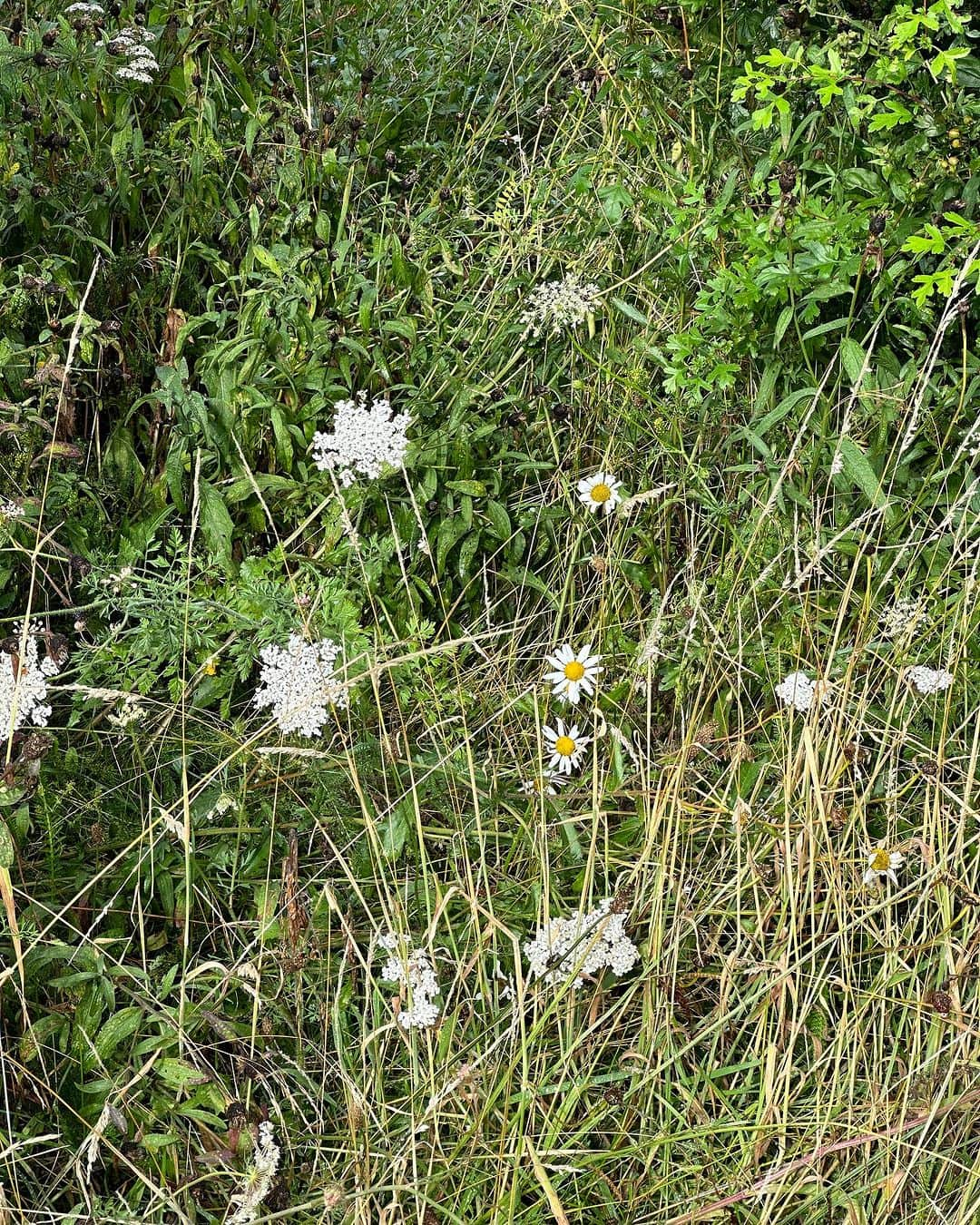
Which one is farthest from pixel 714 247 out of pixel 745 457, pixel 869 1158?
pixel 869 1158

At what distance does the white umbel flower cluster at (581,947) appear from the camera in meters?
1.80

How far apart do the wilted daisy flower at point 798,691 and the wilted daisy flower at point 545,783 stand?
1.34ft

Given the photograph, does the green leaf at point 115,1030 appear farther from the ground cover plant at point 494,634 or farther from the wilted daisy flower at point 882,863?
the wilted daisy flower at point 882,863

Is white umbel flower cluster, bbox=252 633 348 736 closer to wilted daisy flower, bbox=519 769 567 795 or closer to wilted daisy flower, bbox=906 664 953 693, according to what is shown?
wilted daisy flower, bbox=519 769 567 795

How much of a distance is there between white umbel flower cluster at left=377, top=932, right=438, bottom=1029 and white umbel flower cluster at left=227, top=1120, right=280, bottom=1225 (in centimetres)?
24

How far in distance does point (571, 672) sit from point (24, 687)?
35.6 inches

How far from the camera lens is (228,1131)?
5.63ft

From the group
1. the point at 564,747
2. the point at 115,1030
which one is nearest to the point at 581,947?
the point at 564,747

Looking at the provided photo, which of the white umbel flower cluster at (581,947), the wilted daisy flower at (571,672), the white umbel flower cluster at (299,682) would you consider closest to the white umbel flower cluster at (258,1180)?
the white umbel flower cluster at (581,947)

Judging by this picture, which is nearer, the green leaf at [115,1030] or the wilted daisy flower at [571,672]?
the green leaf at [115,1030]

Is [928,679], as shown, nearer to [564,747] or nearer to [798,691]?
[798,691]

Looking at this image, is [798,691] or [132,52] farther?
[132,52]

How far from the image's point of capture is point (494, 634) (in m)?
1.83

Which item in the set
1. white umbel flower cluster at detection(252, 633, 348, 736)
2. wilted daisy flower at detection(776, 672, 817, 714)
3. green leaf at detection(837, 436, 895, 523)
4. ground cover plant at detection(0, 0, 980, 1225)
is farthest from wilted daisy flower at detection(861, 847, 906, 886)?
white umbel flower cluster at detection(252, 633, 348, 736)
